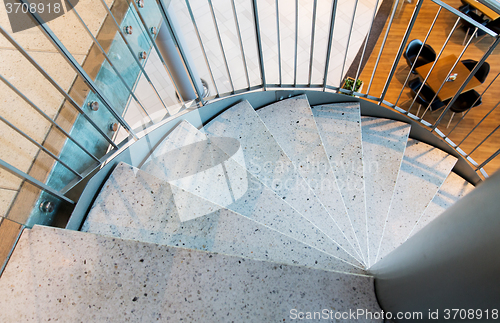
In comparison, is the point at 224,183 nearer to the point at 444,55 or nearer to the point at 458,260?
the point at 458,260

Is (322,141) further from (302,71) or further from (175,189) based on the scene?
(302,71)

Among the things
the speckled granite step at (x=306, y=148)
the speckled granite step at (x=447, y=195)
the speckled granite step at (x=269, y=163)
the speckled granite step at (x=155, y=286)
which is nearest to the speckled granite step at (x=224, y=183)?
the speckled granite step at (x=269, y=163)

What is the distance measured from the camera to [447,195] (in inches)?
119

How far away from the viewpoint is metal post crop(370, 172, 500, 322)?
1.79 feet

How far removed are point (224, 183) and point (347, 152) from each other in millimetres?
1190

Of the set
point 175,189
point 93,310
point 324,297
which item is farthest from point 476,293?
point 175,189

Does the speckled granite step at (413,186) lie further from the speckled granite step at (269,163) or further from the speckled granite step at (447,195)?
the speckled granite step at (269,163)

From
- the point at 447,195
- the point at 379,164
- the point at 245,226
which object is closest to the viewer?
the point at 245,226

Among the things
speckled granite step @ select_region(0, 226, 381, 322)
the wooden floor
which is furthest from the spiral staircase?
the wooden floor

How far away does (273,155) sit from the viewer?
7.81 ft

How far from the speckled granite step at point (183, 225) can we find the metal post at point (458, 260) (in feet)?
2.32

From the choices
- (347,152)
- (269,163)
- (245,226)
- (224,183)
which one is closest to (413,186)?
(347,152)

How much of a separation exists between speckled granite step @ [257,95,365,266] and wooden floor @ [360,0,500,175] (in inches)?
83.4

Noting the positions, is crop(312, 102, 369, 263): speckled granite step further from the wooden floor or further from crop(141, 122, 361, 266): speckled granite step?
the wooden floor
